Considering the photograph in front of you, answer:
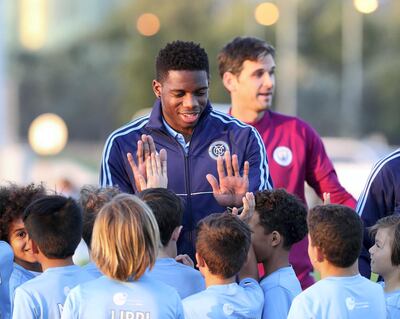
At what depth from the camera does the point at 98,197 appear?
247 inches

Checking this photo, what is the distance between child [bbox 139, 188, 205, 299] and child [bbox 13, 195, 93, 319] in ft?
1.33

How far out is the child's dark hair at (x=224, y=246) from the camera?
564 cm

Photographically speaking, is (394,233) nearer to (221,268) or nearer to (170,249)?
(221,268)

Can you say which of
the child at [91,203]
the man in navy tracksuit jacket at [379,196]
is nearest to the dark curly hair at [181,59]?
the child at [91,203]

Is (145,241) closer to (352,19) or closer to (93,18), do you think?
(352,19)

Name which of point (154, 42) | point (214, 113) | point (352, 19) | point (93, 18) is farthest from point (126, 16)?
point (214, 113)

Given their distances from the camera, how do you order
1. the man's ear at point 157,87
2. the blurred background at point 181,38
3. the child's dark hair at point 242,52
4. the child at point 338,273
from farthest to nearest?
1. the blurred background at point 181,38
2. the child's dark hair at point 242,52
3. the man's ear at point 157,87
4. the child at point 338,273

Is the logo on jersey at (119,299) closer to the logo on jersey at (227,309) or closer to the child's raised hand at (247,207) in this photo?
the logo on jersey at (227,309)

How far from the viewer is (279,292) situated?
6078mm

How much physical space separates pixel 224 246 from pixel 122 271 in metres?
0.69

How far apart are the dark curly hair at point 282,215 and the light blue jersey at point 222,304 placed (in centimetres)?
66

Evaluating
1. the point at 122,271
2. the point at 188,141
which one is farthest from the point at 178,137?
the point at 122,271

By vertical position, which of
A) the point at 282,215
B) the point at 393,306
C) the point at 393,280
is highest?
the point at 282,215

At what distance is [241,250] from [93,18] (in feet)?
226
